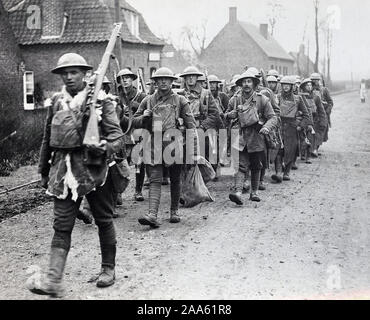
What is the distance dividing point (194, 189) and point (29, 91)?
22786 millimetres

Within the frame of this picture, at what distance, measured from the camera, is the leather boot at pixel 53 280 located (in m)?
4.91

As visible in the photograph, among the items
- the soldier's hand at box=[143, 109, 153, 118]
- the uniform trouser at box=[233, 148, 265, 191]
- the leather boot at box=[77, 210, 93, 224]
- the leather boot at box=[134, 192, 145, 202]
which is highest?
the soldier's hand at box=[143, 109, 153, 118]

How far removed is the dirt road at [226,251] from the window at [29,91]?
A: 19554mm

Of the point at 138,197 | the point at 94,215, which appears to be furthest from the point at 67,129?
the point at 138,197

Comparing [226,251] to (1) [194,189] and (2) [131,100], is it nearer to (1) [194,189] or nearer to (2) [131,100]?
(1) [194,189]

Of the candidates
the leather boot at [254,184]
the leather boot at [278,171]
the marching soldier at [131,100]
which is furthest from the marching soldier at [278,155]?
the marching soldier at [131,100]

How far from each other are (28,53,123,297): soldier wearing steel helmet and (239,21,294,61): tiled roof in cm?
5669

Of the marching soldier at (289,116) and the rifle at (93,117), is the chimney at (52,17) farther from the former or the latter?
the rifle at (93,117)

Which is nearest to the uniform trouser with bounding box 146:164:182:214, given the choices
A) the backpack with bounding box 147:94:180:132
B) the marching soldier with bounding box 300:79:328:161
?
the backpack with bounding box 147:94:180:132

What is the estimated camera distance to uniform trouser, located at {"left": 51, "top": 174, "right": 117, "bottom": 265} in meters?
5.06

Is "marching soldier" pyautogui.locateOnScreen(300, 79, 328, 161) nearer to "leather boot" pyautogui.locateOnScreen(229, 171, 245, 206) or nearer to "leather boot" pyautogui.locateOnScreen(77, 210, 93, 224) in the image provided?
"leather boot" pyautogui.locateOnScreen(229, 171, 245, 206)

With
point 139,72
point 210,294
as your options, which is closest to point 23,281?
point 210,294
